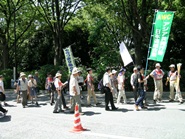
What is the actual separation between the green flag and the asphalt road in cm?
343

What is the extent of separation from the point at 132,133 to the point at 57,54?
671 inches

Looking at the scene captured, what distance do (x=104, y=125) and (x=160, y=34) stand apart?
681cm

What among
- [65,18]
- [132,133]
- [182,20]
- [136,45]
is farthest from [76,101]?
[65,18]

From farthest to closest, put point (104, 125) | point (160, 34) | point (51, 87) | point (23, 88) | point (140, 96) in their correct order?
point (160, 34) → point (51, 87) → point (23, 88) → point (140, 96) → point (104, 125)

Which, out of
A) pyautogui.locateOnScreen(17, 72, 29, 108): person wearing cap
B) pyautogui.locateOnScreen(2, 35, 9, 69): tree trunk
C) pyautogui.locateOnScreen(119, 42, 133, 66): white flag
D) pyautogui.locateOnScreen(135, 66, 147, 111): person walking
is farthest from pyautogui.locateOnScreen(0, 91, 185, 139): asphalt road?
pyautogui.locateOnScreen(2, 35, 9, 69): tree trunk

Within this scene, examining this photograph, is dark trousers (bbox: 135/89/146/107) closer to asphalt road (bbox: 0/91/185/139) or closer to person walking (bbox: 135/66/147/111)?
person walking (bbox: 135/66/147/111)

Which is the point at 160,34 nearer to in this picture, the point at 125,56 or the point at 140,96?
Answer: the point at 125,56

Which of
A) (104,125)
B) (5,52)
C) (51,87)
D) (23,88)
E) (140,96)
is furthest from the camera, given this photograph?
(5,52)

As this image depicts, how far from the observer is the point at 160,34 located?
41.1ft

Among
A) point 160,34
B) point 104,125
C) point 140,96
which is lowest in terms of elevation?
point 104,125

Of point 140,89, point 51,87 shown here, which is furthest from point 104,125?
point 51,87

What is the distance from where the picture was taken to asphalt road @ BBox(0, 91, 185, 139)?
6.47 metres

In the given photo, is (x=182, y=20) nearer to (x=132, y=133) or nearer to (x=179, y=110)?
(x=179, y=110)

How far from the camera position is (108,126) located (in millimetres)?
7402
